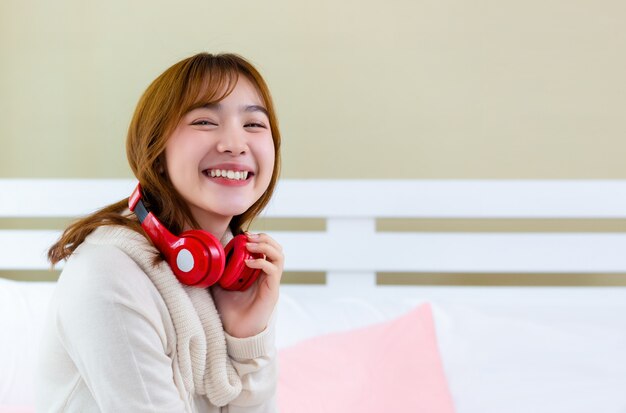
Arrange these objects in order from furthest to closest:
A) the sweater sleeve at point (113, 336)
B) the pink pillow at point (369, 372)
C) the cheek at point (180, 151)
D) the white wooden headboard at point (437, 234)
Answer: the white wooden headboard at point (437, 234) < the pink pillow at point (369, 372) < the cheek at point (180, 151) < the sweater sleeve at point (113, 336)

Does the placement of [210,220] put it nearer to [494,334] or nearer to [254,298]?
[254,298]

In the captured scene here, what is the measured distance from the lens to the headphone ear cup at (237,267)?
1103 millimetres

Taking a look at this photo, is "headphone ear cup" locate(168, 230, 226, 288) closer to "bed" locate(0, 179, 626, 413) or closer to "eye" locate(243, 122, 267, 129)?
"eye" locate(243, 122, 267, 129)

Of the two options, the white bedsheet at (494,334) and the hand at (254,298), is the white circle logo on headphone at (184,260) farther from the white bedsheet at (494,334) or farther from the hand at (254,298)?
the white bedsheet at (494,334)

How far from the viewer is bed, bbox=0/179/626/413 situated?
1537 millimetres

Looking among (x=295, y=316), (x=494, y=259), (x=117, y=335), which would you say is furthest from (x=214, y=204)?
(x=494, y=259)

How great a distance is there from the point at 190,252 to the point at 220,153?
15cm

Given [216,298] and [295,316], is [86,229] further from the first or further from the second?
[295,316]

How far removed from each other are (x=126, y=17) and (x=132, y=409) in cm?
165

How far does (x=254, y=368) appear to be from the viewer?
1.14 meters

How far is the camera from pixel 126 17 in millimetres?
2332

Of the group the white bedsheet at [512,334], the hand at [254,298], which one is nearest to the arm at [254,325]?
the hand at [254,298]

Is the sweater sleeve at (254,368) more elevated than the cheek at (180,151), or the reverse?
the cheek at (180,151)

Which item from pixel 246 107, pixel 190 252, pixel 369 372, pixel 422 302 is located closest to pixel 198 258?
pixel 190 252
